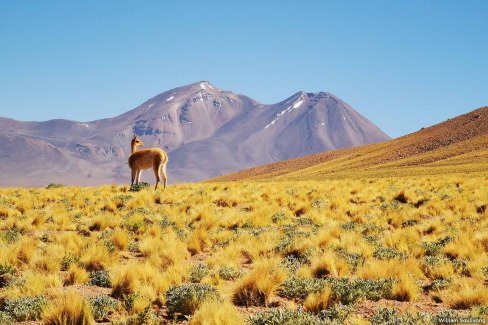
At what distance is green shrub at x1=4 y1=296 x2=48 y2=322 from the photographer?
6277 millimetres

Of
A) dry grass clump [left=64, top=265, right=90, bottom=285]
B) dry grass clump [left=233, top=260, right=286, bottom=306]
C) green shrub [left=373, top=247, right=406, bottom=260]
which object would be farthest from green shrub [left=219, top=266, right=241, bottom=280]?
green shrub [left=373, top=247, right=406, bottom=260]

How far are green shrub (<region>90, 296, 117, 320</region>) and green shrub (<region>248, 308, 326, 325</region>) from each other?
6.82ft

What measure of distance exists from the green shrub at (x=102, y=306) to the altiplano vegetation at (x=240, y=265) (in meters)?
0.02

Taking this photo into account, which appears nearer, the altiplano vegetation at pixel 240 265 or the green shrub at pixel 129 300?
the altiplano vegetation at pixel 240 265

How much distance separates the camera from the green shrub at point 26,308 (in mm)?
6277

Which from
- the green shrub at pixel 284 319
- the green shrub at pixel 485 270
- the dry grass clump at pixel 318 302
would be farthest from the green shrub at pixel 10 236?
the green shrub at pixel 485 270

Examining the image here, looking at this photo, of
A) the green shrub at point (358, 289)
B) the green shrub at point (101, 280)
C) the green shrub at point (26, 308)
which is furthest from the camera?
the green shrub at point (101, 280)

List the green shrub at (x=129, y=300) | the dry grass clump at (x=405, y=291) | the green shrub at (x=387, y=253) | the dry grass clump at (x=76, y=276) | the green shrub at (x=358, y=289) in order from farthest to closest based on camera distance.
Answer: the green shrub at (x=387, y=253)
the dry grass clump at (x=76, y=276)
the dry grass clump at (x=405, y=291)
the green shrub at (x=358, y=289)
the green shrub at (x=129, y=300)

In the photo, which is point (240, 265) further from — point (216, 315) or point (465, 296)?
point (465, 296)

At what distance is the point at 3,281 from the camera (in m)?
8.09

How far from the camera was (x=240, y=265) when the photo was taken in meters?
9.59

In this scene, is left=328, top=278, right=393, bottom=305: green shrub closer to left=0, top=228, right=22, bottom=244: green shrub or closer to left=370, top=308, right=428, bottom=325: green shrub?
left=370, top=308, right=428, bottom=325: green shrub

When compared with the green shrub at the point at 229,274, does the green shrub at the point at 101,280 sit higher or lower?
lower

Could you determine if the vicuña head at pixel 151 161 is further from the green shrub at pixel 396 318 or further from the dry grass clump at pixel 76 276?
the green shrub at pixel 396 318
